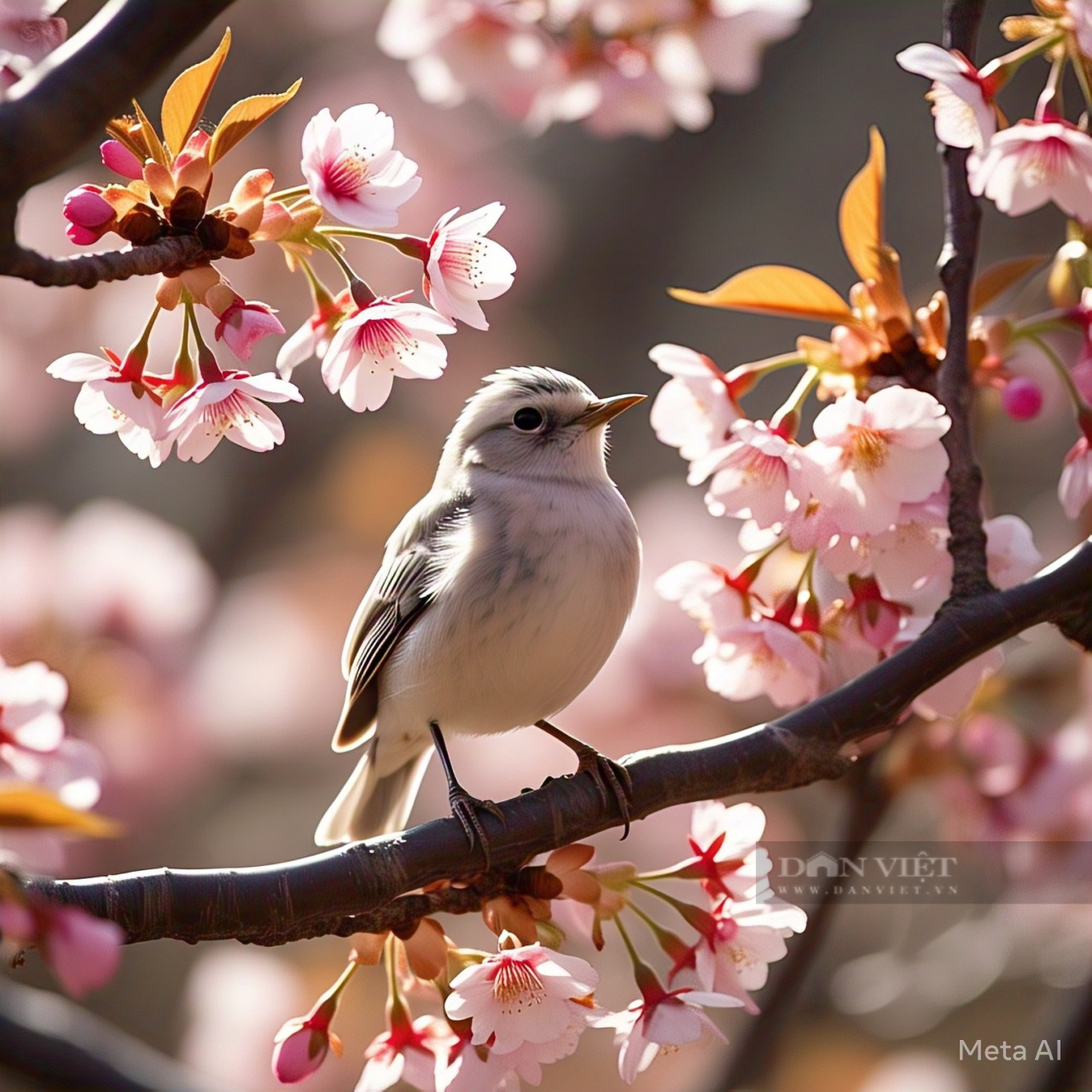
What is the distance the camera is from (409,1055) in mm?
1194

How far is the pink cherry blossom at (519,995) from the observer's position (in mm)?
1087

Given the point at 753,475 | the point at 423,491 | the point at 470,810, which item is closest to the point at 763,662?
the point at 753,475

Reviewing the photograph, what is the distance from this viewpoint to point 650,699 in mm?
2627

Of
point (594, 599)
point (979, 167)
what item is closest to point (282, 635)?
point (594, 599)

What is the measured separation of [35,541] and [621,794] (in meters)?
2.01

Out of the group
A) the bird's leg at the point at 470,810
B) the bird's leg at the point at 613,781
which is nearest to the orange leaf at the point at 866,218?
the bird's leg at the point at 613,781

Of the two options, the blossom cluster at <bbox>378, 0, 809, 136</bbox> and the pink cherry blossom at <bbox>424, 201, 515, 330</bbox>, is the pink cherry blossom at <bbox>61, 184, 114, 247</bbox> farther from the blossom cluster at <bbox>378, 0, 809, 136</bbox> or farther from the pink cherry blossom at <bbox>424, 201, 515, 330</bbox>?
the blossom cluster at <bbox>378, 0, 809, 136</bbox>

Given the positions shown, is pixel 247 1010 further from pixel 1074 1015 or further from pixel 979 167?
pixel 979 167

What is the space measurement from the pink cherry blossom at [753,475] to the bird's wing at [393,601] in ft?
1.75

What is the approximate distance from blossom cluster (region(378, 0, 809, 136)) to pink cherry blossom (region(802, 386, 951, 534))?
875 mm

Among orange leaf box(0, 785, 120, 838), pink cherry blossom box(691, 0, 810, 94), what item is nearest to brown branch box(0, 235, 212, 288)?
orange leaf box(0, 785, 120, 838)

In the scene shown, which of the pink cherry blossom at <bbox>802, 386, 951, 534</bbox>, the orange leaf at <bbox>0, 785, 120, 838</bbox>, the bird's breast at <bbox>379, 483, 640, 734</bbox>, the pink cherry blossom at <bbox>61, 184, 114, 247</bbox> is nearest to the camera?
the orange leaf at <bbox>0, 785, 120, 838</bbox>

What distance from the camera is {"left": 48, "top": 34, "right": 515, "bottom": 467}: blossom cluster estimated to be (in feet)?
3.42

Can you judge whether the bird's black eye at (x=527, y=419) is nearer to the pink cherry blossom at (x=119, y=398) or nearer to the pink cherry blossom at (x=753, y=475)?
the pink cherry blossom at (x=753, y=475)
